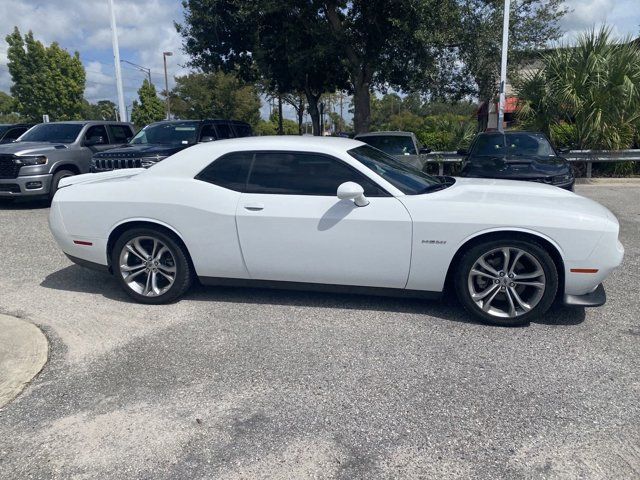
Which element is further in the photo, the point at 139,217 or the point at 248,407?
the point at 139,217

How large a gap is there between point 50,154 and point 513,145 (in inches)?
360

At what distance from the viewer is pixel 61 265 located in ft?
20.2

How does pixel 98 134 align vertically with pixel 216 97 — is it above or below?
below

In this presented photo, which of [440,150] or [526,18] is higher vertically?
[526,18]

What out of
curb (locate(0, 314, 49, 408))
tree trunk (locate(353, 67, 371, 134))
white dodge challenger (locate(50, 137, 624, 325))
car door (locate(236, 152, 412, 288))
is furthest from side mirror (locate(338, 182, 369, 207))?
tree trunk (locate(353, 67, 371, 134))

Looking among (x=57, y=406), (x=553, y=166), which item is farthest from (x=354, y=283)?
(x=553, y=166)

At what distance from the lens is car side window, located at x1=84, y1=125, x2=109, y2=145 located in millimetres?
11446

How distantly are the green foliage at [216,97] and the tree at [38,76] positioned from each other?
8.96m

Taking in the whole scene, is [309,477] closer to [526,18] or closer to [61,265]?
[61,265]

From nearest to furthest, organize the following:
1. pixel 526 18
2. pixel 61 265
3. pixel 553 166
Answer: pixel 61 265 < pixel 553 166 < pixel 526 18

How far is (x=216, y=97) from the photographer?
132ft

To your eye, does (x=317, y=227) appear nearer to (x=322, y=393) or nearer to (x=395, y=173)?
(x=395, y=173)

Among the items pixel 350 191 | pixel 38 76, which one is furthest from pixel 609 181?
pixel 38 76

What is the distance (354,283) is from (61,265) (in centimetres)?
390
